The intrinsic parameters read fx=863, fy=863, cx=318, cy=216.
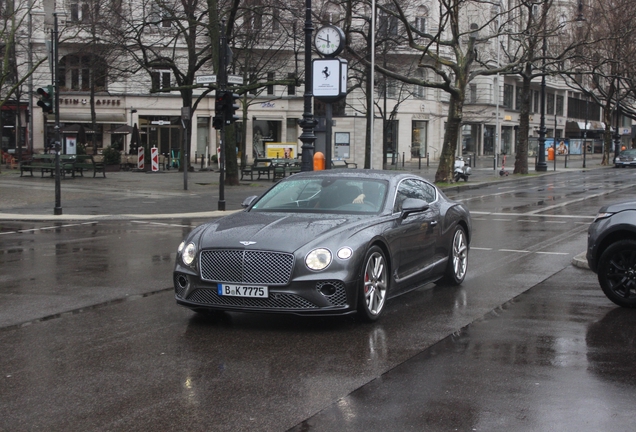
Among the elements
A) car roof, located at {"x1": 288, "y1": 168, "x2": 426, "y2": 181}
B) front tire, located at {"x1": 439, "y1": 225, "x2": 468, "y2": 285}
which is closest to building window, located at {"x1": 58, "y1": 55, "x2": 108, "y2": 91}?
front tire, located at {"x1": 439, "y1": 225, "x2": 468, "y2": 285}

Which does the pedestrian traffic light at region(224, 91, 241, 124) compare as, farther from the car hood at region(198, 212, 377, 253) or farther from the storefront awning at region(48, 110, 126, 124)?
the storefront awning at region(48, 110, 126, 124)

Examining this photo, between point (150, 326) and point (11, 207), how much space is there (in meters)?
16.8

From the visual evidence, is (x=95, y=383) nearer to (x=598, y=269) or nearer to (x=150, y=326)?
(x=150, y=326)

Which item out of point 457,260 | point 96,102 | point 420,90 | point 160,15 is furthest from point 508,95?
point 457,260

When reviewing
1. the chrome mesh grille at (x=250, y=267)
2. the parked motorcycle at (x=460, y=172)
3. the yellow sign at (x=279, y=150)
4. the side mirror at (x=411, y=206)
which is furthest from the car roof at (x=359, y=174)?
the yellow sign at (x=279, y=150)

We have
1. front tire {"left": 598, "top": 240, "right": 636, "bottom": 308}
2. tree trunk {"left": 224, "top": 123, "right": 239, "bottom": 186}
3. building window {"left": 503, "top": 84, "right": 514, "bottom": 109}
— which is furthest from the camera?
building window {"left": 503, "top": 84, "right": 514, "bottom": 109}

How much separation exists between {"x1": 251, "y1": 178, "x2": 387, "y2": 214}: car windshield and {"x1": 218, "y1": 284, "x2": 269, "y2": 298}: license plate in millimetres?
1478

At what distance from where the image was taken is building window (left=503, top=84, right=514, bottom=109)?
79.4 meters

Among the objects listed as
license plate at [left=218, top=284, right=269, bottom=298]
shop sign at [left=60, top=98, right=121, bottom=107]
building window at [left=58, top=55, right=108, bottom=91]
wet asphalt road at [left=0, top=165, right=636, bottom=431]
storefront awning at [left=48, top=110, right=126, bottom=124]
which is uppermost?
building window at [left=58, top=55, right=108, bottom=91]

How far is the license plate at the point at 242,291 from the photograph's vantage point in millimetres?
7633

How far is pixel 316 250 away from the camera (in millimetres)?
7699

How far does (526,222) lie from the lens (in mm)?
19562

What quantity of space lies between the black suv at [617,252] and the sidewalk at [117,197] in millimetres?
13784

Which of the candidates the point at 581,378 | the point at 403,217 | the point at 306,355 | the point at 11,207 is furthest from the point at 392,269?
the point at 11,207
